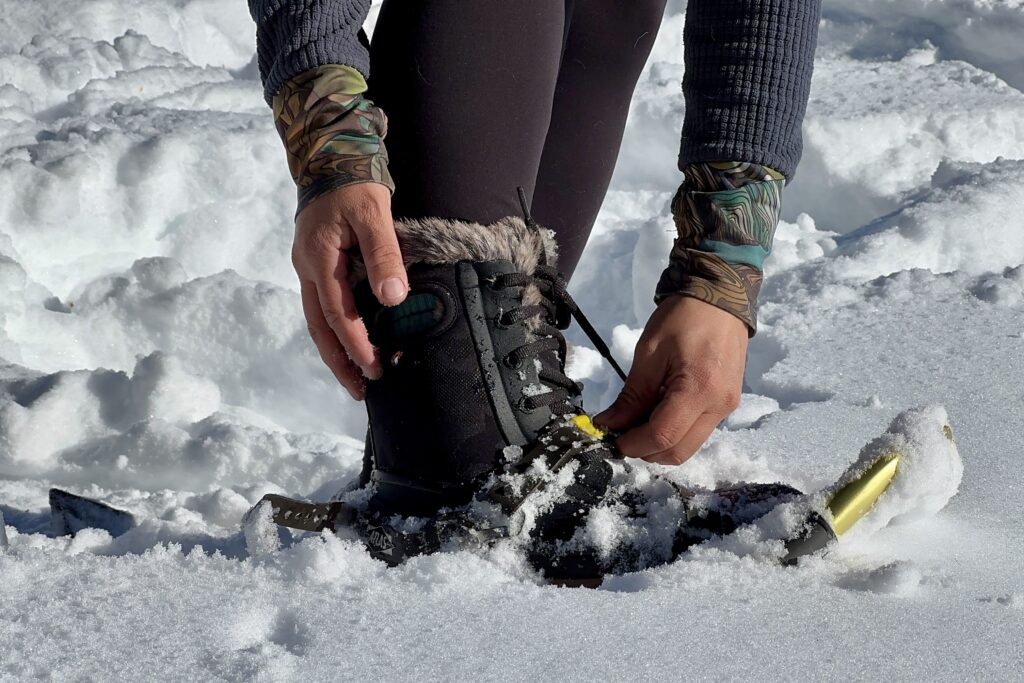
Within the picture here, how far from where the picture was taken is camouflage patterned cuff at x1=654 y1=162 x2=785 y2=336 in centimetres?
102

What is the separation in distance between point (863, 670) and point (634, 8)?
93 centimetres

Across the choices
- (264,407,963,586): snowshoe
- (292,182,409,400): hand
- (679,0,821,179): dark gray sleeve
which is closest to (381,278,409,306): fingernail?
(292,182,409,400): hand

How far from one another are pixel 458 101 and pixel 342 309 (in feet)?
0.82

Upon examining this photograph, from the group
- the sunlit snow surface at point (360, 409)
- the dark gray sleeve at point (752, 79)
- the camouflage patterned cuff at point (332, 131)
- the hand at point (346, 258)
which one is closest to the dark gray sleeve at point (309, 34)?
the camouflage patterned cuff at point (332, 131)

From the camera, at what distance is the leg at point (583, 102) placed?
1347 mm

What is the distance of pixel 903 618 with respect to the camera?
2.67ft

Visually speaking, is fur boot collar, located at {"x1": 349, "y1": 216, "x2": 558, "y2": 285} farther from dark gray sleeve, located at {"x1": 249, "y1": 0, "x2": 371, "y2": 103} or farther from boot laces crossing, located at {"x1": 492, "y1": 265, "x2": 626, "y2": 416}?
dark gray sleeve, located at {"x1": 249, "y1": 0, "x2": 371, "y2": 103}

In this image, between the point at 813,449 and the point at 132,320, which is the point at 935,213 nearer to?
the point at 813,449

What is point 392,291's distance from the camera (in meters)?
0.96

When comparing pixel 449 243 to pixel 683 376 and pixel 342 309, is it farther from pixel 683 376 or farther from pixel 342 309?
pixel 683 376

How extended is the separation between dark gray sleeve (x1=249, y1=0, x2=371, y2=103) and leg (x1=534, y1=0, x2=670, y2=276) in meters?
0.38

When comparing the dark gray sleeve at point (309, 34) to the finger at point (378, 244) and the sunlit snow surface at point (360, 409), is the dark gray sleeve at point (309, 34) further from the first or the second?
the sunlit snow surface at point (360, 409)

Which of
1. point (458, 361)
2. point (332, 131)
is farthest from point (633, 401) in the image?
point (332, 131)

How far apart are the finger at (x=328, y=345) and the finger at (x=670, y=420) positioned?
31cm
